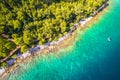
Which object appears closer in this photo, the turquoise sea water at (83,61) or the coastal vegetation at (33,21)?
the turquoise sea water at (83,61)

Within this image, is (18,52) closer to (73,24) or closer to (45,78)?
(45,78)

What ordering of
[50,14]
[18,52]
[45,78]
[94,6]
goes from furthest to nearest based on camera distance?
1. [94,6]
2. [50,14]
3. [18,52]
4. [45,78]

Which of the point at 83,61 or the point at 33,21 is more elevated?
the point at 33,21

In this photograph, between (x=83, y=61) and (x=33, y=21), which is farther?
(x=33, y=21)

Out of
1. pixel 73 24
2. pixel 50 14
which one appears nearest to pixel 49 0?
pixel 50 14
